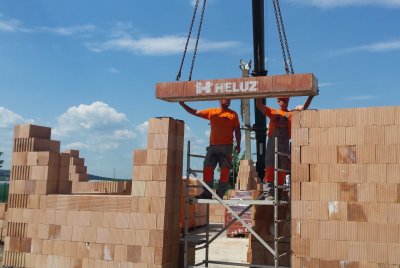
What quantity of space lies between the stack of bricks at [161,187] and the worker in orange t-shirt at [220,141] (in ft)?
1.94

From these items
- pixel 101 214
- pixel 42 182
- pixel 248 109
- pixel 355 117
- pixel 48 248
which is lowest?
pixel 48 248

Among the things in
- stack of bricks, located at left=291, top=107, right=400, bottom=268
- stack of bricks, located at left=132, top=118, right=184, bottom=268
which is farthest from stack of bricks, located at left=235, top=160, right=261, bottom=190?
stack of bricks, located at left=291, top=107, right=400, bottom=268

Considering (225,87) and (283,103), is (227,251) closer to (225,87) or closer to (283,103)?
(283,103)

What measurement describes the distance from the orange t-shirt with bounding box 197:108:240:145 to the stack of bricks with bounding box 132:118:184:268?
76 centimetres

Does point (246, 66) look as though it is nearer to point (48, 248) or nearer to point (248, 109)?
point (248, 109)

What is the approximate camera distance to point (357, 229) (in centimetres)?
700

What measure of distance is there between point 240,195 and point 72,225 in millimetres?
8130

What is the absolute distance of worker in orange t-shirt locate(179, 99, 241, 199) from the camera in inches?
354

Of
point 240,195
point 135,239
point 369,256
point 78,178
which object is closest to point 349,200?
point 369,256

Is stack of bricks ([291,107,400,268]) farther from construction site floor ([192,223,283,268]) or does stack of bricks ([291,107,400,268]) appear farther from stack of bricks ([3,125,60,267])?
stack of bricks ([3,125,60,267])

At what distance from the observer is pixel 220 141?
8.98 meters

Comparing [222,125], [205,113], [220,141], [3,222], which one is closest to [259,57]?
[205,113]

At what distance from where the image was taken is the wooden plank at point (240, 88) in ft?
25.4

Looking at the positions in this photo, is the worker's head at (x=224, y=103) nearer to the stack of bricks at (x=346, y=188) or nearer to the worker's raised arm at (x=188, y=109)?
the worker's raised arm at (x=188, y=109)
